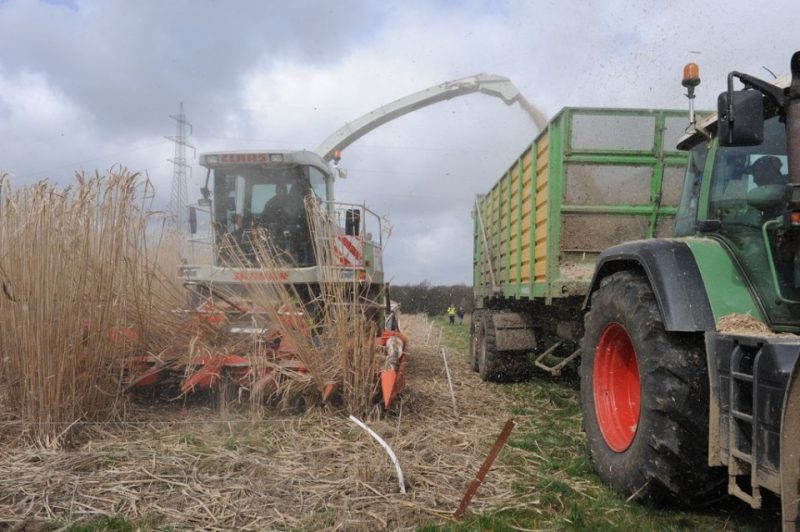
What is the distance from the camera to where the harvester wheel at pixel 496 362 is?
7.31m

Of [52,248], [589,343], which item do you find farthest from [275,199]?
[589,343]

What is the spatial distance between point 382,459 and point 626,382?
1498 mm

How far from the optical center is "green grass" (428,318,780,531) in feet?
9.43

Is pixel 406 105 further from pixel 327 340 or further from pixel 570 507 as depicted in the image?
pixel 570 507

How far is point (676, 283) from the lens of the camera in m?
2.86

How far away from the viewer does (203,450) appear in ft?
12.8

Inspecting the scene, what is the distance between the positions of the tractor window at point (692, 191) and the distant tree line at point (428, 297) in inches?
965

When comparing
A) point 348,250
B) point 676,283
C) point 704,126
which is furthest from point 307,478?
point 704,126

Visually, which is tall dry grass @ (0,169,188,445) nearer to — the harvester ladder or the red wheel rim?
the red wheel rim

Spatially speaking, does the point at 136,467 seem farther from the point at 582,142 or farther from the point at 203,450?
the point at 582,142

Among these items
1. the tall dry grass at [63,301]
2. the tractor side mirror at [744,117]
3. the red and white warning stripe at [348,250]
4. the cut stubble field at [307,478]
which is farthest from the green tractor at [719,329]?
the tall dry grass at [63,301]

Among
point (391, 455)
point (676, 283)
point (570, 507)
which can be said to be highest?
point (676, 283)

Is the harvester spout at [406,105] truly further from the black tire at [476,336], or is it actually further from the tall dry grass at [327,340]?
the tall dry grass at [327,340]

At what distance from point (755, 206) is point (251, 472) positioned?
300 cm
